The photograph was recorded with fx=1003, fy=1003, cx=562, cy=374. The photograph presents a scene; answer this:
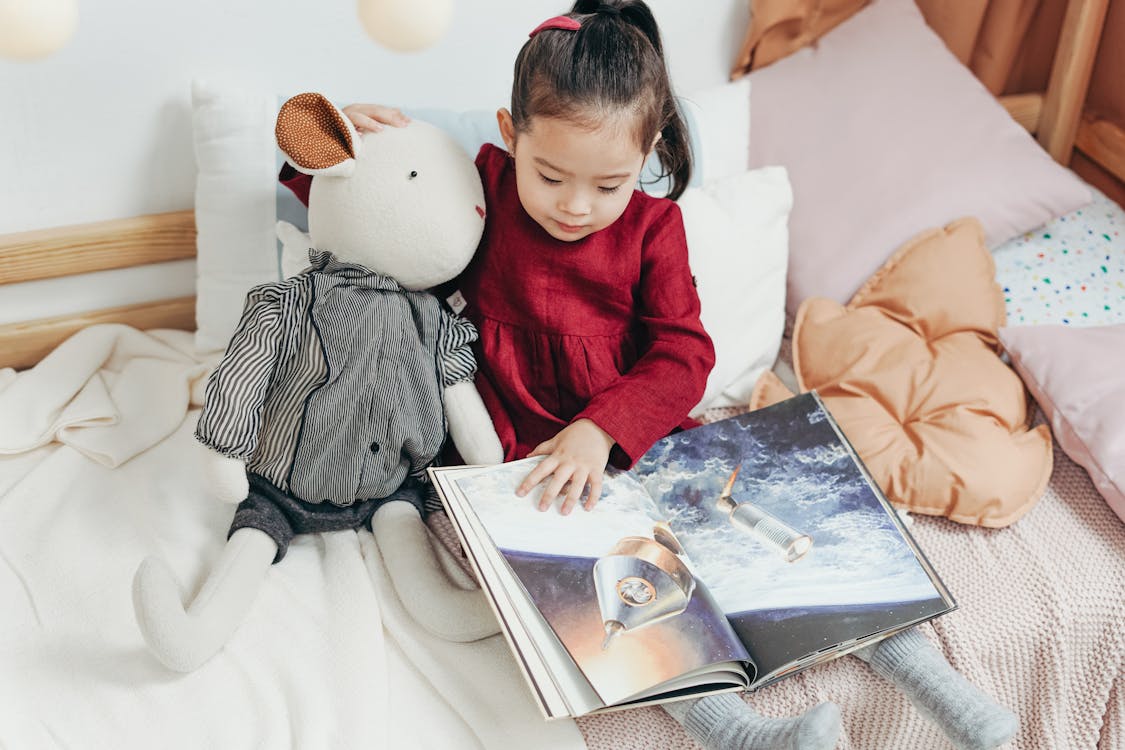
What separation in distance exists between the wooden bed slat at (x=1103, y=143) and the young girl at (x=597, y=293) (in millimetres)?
782

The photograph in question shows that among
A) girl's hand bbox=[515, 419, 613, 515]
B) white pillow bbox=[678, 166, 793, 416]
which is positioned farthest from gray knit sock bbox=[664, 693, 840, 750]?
white pillow bbox=[678, 166, 793, 416]

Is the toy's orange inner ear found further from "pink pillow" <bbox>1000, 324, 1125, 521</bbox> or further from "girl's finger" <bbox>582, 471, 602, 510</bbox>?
"pink pillow" <bbox>1000, 324, 1125, 521</bbox>

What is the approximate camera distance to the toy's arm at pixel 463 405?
A: 106cm

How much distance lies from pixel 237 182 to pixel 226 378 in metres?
0.36

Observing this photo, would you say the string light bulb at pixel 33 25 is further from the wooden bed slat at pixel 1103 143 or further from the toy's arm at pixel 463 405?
the wooden bed slat at pixel 1103 143

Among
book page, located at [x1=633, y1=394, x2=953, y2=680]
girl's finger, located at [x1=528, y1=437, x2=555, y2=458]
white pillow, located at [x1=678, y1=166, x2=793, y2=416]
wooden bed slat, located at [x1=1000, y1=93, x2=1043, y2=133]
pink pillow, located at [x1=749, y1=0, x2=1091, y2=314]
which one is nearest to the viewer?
book page, located at [x1=633, y1=394, x2=953, y2=680]

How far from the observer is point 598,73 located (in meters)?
0.93

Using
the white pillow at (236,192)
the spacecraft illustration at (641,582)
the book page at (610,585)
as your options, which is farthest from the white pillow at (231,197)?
the spacecraft illustration at (641,582)

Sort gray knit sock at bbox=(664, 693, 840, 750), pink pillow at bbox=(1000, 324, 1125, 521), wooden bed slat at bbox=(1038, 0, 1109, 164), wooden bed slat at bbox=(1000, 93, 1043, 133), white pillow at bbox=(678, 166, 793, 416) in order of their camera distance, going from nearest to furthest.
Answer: gray knit sock at bbox=(664, 693, 840, 750), pink pillow at bbox=(1000, 324, 1125, 521), white pillow at bbox=(678, 166, 793, 416), wooden bed slat at bbox=(1038, 0, 1109, 164), wooden bed slat at bbox=(1000, 93, 1043, 133)

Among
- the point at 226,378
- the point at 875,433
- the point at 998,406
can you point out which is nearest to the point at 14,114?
the point at 226,378

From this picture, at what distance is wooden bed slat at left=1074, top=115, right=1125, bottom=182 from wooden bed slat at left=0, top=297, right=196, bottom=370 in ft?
4.52

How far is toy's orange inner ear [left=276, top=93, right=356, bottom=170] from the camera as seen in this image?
972mm

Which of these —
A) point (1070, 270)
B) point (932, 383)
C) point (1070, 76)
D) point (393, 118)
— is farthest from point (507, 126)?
point (1070, 76)

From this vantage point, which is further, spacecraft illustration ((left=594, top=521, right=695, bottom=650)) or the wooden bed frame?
the wooden bed frame
